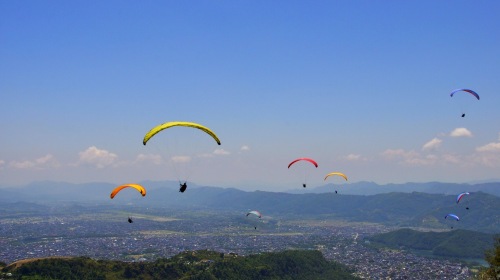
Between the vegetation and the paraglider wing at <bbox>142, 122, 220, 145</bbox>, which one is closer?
the paraglider wing at <bbox>142, 122, 220, 145</bbox>

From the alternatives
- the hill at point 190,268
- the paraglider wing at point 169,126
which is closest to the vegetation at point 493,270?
the paraglider wing at point 169,126

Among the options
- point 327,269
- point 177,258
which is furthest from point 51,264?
point 327,269

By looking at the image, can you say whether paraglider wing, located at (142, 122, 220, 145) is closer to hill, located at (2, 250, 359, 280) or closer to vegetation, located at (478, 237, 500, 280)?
vegetation, located at (478, 237, 500, 280)

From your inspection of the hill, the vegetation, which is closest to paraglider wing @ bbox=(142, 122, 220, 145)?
the vegetation

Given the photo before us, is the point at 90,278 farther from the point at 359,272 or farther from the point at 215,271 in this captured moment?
the point at 359,272

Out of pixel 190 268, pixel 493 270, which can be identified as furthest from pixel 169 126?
pixel 190 268

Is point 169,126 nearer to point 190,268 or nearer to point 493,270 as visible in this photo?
point 493,270

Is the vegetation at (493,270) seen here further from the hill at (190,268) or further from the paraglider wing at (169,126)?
the hill at (190,268)

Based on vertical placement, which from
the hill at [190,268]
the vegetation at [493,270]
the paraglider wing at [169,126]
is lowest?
the hill at [190,268]
